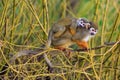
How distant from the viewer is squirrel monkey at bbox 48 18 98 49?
4.27m

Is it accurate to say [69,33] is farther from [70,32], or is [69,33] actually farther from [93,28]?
[93,28]

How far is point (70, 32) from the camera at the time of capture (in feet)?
14.2

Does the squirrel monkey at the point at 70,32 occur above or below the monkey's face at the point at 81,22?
below

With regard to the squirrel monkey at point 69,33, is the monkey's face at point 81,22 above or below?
above

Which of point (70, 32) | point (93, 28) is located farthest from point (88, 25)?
point (70, 32)

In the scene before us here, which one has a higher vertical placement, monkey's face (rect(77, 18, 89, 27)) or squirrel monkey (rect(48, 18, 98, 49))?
monkey's face (rect(77, 18, 89, 27))

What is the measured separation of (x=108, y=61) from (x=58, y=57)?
2.14 ft

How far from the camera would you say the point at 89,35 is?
4.34 metres

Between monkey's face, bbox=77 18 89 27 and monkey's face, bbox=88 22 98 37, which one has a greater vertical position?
monkey's face, bbox=77 18 89 27

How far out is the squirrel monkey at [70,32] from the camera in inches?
168

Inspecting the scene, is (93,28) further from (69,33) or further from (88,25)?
(69,33)

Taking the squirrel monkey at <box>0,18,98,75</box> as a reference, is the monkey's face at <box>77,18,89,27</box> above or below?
above

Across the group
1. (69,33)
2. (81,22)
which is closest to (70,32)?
(69,33)

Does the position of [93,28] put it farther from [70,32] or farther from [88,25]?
[70,32]
